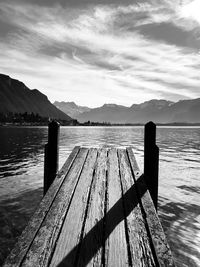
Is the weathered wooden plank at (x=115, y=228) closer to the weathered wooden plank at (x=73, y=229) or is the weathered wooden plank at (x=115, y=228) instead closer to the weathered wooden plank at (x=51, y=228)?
the weathered wooden plank at (x=73, y=229)

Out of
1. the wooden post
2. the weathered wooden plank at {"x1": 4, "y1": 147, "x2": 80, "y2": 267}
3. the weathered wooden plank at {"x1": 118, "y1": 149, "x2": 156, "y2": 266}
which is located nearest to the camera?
the weathered wooden plank at {"x1": 4, "y1": 147, "x2": 80, "y2": 267}

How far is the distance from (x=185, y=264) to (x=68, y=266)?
18.1 feet

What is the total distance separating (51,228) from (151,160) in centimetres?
419

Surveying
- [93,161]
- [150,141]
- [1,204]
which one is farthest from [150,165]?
[1,204]

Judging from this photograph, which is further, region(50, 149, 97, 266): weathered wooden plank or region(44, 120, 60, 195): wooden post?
region(44, 120, 60, 195): wooden post

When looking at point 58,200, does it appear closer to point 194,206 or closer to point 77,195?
point 77,195

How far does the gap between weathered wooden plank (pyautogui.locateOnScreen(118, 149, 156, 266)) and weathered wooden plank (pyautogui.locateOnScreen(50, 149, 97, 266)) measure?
0.92 m

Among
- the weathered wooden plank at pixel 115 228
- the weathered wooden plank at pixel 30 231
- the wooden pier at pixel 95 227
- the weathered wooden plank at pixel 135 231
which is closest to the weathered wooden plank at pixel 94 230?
the wooden pier at pixel 95 227

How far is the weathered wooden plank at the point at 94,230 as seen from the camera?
364cm

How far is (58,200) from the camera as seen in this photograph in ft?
18.7

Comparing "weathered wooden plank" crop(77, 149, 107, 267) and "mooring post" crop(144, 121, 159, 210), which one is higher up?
"mooring post" crop(144, 121, 159, 210)

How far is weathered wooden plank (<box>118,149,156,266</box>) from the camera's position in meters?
3.65

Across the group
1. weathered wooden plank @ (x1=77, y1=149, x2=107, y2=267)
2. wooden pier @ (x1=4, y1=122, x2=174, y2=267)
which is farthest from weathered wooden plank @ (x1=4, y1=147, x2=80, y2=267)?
weathered wooden plank @ (x1=77, y1=149, x2=107, y2=267)

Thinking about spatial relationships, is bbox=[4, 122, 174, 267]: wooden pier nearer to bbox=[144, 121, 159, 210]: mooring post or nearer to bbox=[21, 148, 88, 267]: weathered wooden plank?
bbox=[21, 148, 88, 267]: weathered wooden plank
